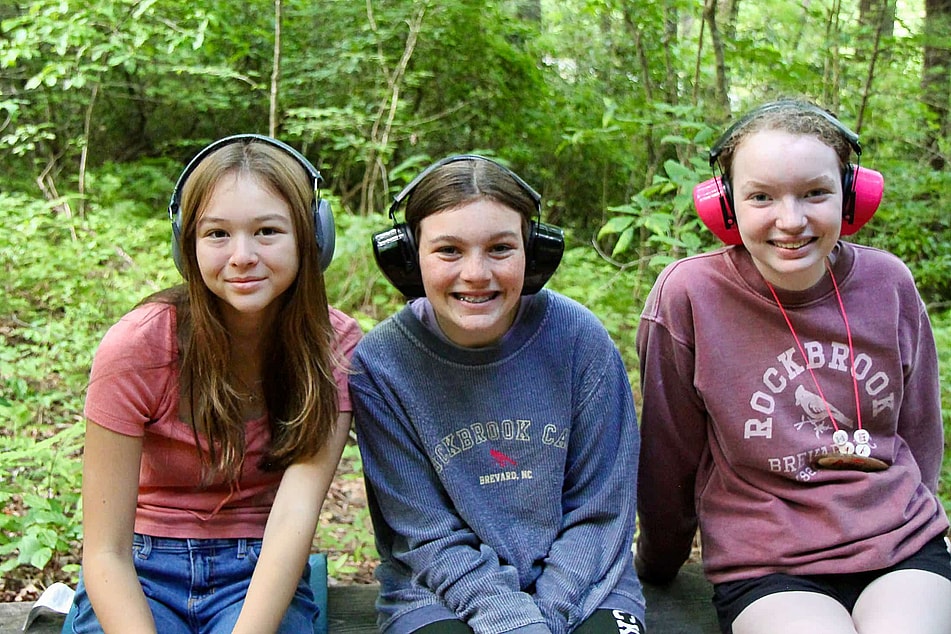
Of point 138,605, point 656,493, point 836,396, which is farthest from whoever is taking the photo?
point 656,493

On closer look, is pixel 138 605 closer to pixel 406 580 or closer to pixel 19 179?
pixel 406 580

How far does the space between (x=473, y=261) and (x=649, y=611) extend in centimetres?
120

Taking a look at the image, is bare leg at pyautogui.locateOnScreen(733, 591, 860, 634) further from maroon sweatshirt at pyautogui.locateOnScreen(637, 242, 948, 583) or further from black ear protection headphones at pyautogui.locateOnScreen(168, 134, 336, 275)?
black ear protection headphones at pyautogui.locateOnScreen(168, 134, 336, 275)

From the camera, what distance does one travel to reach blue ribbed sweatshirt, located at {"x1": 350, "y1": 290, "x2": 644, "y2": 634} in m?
1.98

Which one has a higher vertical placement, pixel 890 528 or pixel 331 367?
pixel 331 367

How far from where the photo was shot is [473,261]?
1.92 meters

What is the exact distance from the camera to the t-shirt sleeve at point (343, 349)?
80.1 inches

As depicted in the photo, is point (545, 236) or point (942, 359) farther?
point (942, 359)

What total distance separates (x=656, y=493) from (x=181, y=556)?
1.29 metres

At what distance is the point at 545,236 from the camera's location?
79.5 inches

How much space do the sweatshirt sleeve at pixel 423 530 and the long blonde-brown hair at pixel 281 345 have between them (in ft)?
0.41

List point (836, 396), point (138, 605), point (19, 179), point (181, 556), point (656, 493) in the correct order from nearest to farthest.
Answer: point (138, 605), point (181, 556), point (836, 396), point (656, 493), point (19, 179)

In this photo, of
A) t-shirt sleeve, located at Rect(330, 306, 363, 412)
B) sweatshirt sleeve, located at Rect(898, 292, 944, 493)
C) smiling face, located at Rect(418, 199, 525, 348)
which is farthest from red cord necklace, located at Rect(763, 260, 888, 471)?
t-shirt sleeve, located at Rect(330, 306, 363, 412)

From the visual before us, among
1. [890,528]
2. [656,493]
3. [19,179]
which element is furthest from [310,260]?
[19,179]
